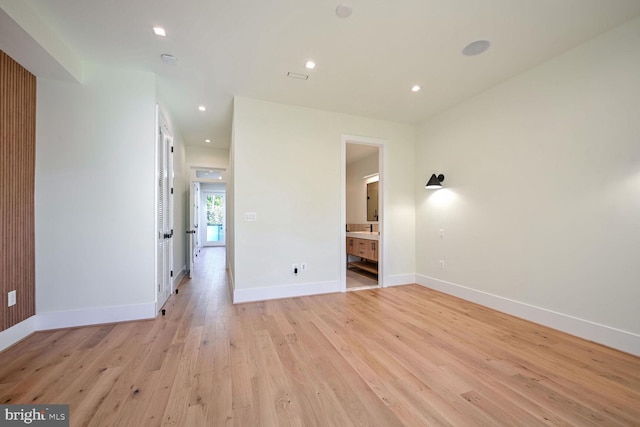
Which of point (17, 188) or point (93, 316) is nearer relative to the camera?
point (17, 188)

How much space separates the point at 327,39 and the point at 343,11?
1.16 ft

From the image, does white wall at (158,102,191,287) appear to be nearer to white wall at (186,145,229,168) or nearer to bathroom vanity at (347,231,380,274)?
white wall at (186,145,229,168)

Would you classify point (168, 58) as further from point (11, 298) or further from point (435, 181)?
point (435, 181)

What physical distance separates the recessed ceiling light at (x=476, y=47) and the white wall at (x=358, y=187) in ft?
11.2

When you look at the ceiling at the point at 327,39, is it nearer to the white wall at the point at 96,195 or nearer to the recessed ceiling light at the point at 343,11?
the recessed ceiling light at the point at 343,11

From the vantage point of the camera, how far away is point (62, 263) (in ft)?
8.55

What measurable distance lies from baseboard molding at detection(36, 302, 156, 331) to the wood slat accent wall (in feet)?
0.52

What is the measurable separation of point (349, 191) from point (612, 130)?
5182 millimetres

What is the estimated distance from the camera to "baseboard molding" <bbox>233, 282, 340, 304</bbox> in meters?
3.41

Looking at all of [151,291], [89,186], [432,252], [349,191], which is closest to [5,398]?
[151,291]

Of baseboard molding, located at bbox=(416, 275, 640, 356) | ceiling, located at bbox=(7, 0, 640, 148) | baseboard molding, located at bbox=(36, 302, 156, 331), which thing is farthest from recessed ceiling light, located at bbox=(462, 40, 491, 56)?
baseboard molding, located at bbox=(36, 302, 156, 331)

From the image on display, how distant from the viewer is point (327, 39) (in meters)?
2.33

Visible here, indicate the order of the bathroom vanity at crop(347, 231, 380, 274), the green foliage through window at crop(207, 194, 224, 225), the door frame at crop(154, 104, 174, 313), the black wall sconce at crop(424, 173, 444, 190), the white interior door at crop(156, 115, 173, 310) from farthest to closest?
the green foliage through window at crop(207, 194, 224, 225), the bathroom vanity at crop(347, 231, 380, 274), the black wall sconce at crop(424, 173, 444, 190), the white interior door at crop(156, 115, 173, 310), the door frame at crop(154, 104, 174, 313)

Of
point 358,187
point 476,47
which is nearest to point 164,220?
point 476,47
